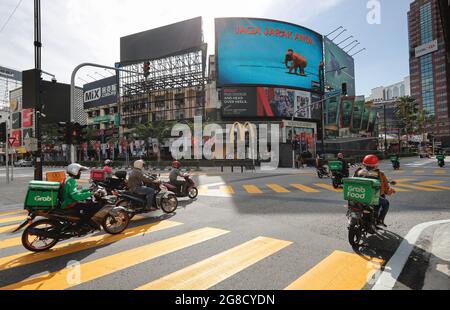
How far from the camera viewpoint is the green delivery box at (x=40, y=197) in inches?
192

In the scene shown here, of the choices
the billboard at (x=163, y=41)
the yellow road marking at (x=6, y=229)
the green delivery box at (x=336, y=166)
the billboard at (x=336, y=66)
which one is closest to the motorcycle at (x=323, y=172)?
the green delivery box at (x=336, y=166)

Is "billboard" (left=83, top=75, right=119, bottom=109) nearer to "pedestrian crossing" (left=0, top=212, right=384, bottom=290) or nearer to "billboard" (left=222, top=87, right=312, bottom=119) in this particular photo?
"billboard" (left=222, top=87, right=312, bottom=119)

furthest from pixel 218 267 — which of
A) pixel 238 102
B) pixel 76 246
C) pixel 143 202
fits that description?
pixel 238 102

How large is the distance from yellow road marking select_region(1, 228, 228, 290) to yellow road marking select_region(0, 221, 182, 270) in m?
0.88

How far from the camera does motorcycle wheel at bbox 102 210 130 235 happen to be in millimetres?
5930

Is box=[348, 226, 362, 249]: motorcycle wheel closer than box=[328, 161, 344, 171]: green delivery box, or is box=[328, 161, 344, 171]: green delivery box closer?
box=[348, 226, 362, 249]: motorcycle wheel

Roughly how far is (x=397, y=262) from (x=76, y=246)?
5738mm

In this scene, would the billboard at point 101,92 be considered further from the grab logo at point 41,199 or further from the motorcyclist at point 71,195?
the grab logo at point 41,199

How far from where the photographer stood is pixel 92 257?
15.0 ft

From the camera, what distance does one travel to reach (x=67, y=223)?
5215 millimetres

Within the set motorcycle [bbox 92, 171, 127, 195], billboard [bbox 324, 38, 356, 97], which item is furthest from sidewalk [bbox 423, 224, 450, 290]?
billboard [bbox 324, 38, 356, 97]

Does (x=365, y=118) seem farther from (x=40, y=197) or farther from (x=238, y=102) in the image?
(x=40, y=197)

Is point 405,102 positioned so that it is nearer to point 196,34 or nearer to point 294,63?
point 294,63

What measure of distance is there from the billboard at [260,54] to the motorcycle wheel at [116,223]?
1586 inches
